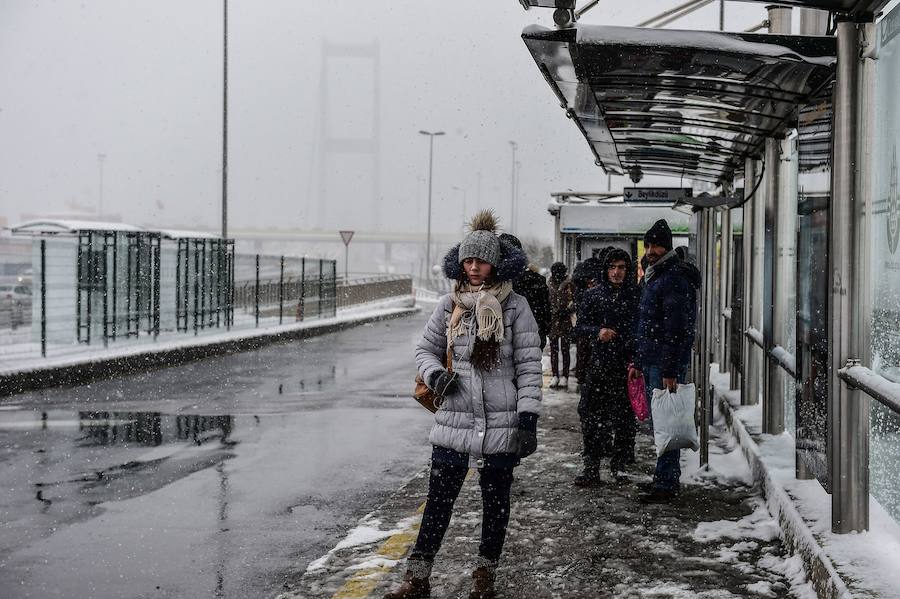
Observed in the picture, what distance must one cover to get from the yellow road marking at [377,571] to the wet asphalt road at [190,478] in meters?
0.34

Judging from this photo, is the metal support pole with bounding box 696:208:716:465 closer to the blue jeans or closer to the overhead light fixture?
the blue jeans

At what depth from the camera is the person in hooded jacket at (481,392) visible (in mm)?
4766

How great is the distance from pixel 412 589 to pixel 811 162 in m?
3.19

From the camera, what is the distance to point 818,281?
5.43m

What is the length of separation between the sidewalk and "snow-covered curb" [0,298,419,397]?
7813 millimetres

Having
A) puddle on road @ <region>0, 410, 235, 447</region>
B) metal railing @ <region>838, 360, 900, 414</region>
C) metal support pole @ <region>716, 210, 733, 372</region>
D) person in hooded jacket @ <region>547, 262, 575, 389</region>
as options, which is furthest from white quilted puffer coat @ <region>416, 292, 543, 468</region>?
person in hooded jacket @ <region>547, 262, 575, 389</region>

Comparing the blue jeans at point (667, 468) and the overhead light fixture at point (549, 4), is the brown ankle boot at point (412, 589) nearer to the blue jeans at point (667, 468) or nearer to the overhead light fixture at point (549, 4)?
the blue jeans at point (667, 468)

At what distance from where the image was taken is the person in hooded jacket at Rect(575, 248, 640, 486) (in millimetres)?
7598

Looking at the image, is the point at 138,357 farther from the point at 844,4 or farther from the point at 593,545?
the point at 844,4

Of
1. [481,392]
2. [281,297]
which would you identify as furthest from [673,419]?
[281,297]

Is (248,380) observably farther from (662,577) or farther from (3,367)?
(662,577)

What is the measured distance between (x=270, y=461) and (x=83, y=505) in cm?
192

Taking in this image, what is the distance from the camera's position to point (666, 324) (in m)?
6.74

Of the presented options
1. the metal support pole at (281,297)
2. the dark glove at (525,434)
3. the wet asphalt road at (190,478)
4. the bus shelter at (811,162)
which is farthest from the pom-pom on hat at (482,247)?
the metal support pole at (281,297)
